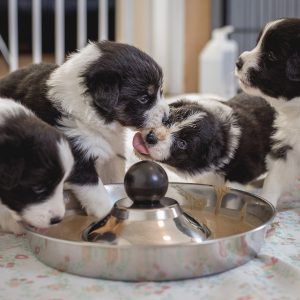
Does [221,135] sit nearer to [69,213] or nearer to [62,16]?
[69,213]

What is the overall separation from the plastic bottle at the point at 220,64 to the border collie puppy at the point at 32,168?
4.46m

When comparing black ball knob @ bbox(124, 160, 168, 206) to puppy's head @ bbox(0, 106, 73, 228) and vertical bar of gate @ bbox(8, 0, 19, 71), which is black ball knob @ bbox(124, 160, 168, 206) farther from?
vertical bar of gate @ bbox(8, 0, 19, 71)

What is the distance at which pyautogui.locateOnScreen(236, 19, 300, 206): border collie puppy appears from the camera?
2137mm

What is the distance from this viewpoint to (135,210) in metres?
1.47

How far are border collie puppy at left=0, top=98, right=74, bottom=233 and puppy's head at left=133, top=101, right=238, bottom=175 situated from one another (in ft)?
2.06

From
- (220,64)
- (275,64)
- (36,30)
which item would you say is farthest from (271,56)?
(220,64)

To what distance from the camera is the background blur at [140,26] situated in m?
5.69

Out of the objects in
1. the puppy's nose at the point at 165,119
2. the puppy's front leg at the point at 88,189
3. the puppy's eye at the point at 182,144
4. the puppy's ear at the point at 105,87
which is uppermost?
the puppy's ear at the point at 105,87

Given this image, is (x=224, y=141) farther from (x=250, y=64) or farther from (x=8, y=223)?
(x=8, y=223)

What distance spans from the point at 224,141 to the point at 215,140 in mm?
66

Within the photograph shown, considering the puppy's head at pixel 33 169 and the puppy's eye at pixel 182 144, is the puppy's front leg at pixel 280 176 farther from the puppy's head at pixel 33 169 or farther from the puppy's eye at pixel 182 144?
the puppy's head at pixel 33 169

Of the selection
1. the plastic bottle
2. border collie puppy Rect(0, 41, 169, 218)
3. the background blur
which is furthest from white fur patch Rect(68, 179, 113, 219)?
the plastic bottle

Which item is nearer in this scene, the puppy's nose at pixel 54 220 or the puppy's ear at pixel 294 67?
the puppy's nose at pixel 54 220

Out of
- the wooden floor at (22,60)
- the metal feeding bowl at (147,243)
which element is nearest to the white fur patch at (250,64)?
the metal feeding bowl at (147,243)
